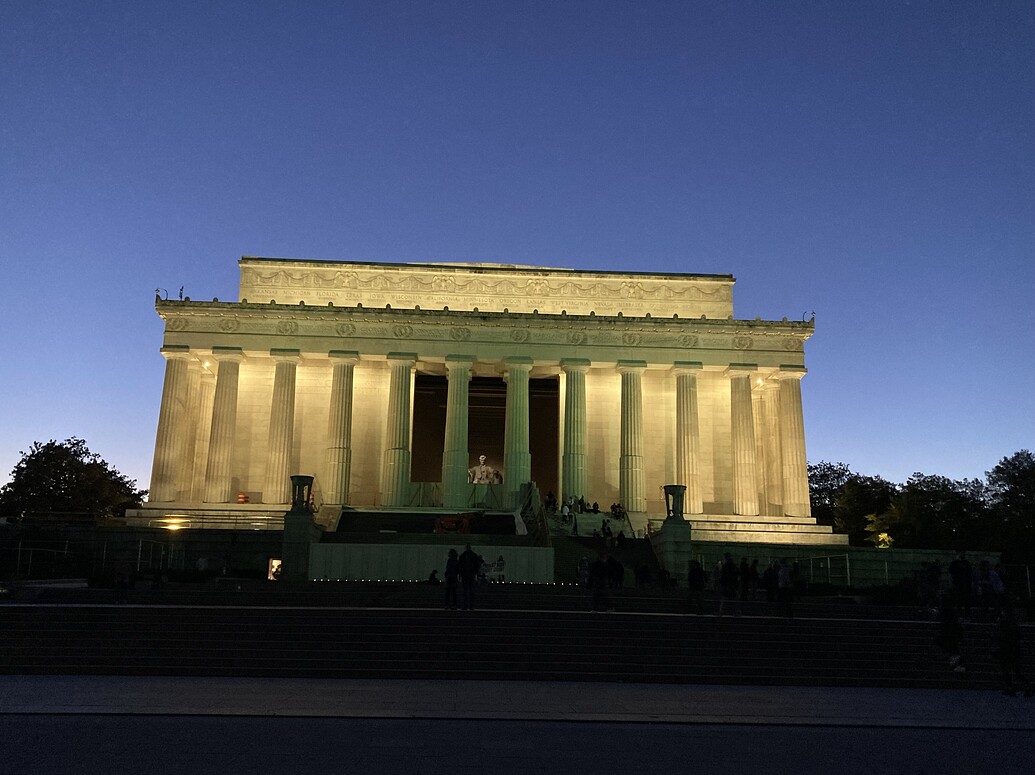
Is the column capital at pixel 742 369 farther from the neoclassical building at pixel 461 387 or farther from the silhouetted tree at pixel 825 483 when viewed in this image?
the silhouetted tree at pixel 825 483

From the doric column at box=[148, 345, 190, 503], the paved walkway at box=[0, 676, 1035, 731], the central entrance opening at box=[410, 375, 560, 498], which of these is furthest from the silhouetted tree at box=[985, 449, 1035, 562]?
the doric column at box=[148, 345, 190, 503]

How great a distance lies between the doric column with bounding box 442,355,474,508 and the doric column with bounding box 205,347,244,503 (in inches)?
490

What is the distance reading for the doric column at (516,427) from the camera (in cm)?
5219

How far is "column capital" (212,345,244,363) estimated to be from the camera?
2068 inches

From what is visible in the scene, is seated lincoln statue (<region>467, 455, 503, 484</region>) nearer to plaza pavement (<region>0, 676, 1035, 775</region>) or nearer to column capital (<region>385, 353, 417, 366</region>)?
column capital (<region>385, 353, 417, 366</region>)

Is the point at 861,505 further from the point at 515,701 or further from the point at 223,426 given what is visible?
Answer: the point at 515,701

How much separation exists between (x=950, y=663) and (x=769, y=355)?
3472cm

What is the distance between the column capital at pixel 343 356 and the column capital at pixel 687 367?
1918cm

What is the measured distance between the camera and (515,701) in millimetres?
16031

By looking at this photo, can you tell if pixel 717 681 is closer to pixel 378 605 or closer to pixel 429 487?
pixel 378 605

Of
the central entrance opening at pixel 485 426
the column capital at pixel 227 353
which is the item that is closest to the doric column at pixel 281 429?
the column capital at pixel 227 353

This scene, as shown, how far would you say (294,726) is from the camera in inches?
520

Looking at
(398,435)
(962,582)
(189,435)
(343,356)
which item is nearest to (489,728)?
(962,582)

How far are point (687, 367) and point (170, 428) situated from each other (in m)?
30.5
